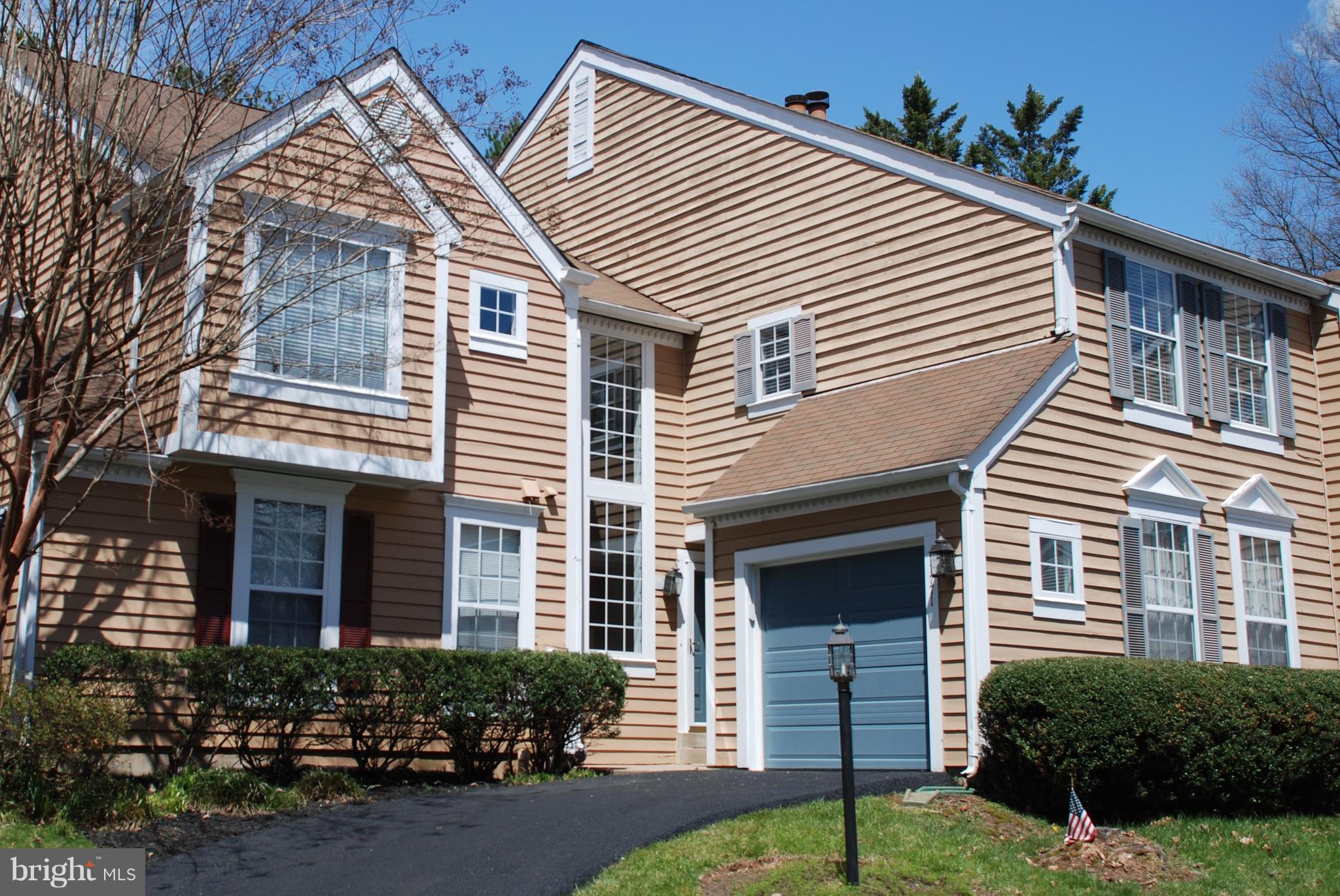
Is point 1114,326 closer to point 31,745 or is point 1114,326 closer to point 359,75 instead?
point 359,75

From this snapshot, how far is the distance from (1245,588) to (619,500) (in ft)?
23.9

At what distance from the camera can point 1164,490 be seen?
14.9 meters

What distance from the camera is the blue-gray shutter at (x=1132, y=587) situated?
13961mm

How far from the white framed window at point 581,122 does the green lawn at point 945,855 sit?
12.2 meters

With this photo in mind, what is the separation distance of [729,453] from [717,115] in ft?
15.5

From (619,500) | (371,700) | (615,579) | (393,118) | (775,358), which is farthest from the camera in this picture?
(775,358)

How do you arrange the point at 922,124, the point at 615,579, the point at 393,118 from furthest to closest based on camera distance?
1. the point at 922,124
2. the point at 615,579
3. the point at 393,118

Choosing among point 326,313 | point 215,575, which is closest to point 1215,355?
point 326,313

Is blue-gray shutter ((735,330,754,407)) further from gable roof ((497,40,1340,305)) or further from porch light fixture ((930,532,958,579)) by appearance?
porch light fixture ((930,532,958,579))

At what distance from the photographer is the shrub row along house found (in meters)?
13.0

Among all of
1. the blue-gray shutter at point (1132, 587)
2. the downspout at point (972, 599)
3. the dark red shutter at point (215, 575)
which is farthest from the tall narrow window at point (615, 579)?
the blue-gray shutter at point (1132, 587)

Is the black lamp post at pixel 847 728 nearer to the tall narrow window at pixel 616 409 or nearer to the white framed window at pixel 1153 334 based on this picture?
the white framed window at pixel 1153 334

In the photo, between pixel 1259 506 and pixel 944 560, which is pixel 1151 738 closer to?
pixel 944 560

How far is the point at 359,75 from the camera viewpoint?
1414cm
